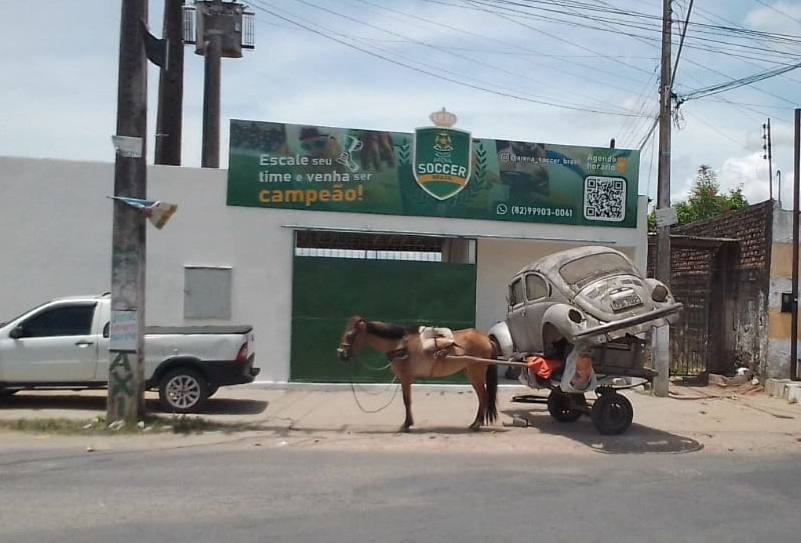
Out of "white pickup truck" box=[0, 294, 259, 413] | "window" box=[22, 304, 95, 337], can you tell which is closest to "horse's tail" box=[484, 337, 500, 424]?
"white pickup truck" box=[0, 294, 259, 413]

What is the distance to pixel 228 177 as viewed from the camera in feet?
51.2

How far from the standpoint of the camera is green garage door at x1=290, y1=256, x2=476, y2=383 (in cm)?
1573

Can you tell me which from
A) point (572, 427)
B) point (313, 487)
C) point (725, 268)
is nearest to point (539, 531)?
point (313, 487)

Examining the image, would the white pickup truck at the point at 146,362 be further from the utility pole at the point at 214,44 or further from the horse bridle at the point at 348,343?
the utility pole at the point at 214,44

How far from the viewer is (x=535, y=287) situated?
11.9m

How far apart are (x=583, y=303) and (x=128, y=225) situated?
21.8 ft

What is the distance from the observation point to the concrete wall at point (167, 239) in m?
15.2

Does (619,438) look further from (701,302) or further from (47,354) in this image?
(701,302)

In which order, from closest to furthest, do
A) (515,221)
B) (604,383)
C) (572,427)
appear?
(604,383) < (572,427) < (515,221)

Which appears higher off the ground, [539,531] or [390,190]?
[390,190]

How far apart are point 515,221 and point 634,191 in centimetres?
275

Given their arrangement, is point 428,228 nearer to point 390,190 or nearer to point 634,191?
point 390,190

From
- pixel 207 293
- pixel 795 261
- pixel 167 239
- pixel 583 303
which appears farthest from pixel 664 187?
pixel 167 239

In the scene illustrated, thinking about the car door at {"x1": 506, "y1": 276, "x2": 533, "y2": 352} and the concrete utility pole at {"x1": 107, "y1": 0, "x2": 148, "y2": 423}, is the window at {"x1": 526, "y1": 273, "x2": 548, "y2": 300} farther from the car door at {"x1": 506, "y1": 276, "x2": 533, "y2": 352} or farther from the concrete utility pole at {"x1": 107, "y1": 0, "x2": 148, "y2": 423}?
the concrete utility pole at {"x1": 107, "y1": 0, "x2": 148, "y2": 423}
